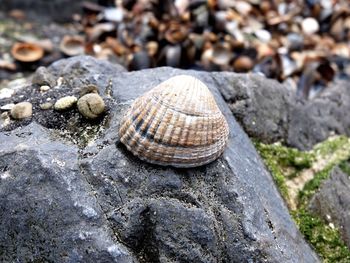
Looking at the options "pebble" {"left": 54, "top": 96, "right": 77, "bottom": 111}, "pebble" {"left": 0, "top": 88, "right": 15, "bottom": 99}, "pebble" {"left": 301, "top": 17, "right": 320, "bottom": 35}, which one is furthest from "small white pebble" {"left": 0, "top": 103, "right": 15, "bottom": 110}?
"pebble" {"left": 301, "top": 17, "right": 320, "bottom": 35}

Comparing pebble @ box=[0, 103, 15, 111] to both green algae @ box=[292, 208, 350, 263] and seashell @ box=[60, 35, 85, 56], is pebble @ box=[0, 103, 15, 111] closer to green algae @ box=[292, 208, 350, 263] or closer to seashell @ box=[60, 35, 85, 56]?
green algae @ box=[292, 208, 350, 263]

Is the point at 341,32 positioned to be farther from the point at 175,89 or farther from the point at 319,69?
the point at 175,89

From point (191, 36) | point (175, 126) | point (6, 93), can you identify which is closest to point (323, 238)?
point (175, 126)

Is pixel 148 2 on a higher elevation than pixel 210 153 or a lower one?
lower

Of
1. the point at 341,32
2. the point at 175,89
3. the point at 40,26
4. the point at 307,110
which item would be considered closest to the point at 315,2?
the point at 341,32

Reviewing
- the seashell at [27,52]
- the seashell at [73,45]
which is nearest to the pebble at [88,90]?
the seashell at [27,52]

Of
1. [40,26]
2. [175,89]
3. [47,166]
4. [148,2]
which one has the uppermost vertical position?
[175,89]
